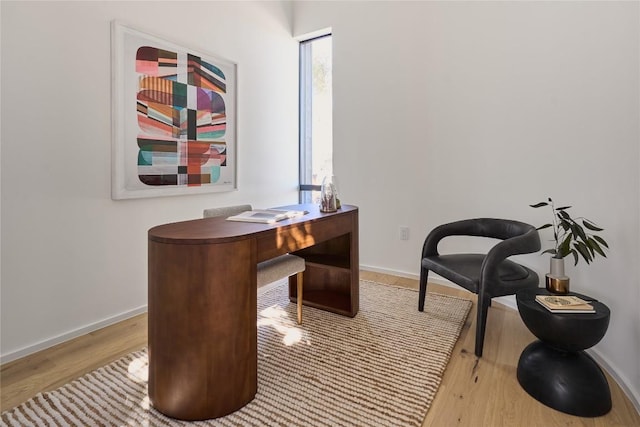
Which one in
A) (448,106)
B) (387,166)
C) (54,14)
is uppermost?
(54,14)

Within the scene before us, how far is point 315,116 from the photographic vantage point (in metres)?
3.97

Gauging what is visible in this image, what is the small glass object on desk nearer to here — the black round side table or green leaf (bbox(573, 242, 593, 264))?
the black round side table

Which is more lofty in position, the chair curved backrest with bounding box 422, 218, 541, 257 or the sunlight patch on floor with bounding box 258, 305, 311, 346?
the chair curved backrest with bounding box 422, 218, 541, 257

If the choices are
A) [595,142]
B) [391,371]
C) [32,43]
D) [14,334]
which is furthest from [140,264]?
[595,142]

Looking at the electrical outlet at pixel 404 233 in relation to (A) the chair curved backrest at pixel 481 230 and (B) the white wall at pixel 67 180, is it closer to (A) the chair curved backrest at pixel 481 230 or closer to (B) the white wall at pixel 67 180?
(A) the chair curved backrest at pixel 481 230

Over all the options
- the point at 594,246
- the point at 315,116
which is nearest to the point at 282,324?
the point at 594,246

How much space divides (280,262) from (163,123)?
138 centimetres

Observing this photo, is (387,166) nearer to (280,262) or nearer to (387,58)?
(387,58)

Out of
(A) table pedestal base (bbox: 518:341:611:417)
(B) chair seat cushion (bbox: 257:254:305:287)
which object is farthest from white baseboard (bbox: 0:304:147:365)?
(A) table pedestal base (bbox: 518:341:611:417)

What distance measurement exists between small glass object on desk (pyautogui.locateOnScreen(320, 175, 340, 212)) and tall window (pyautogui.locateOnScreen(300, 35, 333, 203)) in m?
1.51

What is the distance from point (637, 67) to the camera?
1745 mm

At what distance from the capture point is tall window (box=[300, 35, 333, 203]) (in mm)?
3854

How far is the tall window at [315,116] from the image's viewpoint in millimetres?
3854

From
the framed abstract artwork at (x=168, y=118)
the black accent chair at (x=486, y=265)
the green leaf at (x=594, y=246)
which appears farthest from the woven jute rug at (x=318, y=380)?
the framed abstract artwork at (x=168, y=118)
